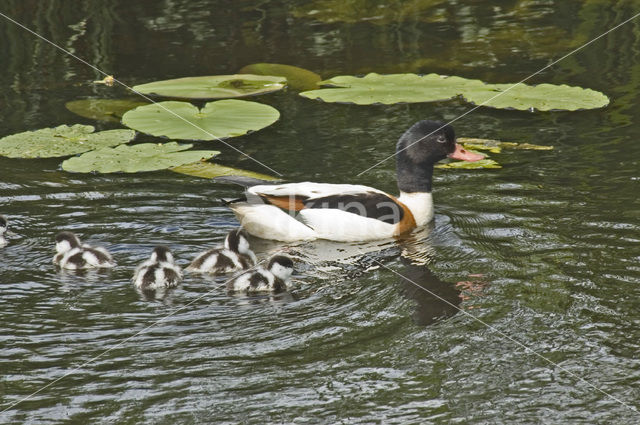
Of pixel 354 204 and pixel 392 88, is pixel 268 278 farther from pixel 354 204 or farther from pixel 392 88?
pixel 392 88

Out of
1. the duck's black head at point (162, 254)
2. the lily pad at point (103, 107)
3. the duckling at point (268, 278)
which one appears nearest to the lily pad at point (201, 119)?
the lily pad at point (103, 107)

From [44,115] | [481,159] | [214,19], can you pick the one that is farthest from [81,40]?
[481,159]

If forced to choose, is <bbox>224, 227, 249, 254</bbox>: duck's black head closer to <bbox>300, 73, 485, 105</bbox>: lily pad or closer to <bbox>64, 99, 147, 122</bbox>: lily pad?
<bbox>300, 73, 485, 105</bbox>: lily pad

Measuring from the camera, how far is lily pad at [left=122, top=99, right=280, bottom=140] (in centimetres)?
922

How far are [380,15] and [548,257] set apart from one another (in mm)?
7818

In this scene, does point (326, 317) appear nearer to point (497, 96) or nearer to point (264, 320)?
point (264, 320)

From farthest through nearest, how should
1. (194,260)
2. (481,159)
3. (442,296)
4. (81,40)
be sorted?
(81,40) < (481,159) < (194,260) < (442,296)

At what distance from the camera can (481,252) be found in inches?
278

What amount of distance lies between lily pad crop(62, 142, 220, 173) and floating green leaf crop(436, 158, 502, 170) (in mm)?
2084

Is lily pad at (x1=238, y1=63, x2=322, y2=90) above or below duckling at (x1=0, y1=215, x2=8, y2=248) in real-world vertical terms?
above

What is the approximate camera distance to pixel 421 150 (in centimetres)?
805

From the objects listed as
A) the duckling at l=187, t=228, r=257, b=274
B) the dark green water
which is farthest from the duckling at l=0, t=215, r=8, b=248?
the duckling at l=187, t=228, r=257, b=274

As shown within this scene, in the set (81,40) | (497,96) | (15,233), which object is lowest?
(15,233)

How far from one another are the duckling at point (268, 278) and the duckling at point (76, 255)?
0.93 meters
